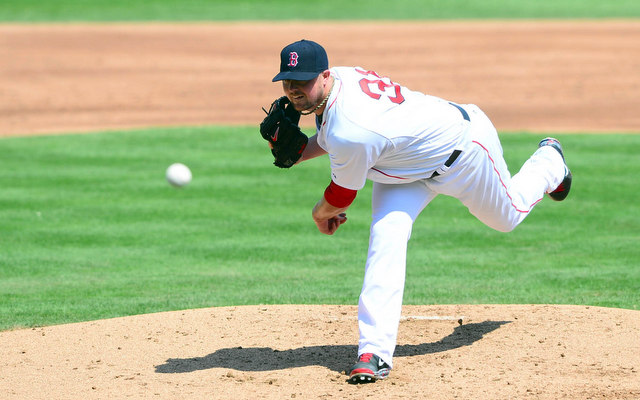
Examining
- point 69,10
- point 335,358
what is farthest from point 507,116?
point 69,10

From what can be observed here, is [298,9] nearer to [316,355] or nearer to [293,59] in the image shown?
[316,355]

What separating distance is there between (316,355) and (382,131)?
1.37m

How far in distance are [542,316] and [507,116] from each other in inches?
388

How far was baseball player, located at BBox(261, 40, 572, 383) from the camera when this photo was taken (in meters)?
4.76

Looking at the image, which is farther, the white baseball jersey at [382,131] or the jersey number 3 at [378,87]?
the jersey number 3 at [378,87]

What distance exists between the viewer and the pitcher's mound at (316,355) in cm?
471

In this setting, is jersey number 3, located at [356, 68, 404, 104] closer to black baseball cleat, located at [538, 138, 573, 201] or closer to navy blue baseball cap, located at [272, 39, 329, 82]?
navy blue baseball cap, located at [272, 39, 329, 82]

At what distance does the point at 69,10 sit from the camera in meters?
30.7

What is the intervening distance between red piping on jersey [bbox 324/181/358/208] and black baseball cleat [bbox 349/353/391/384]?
78 cm

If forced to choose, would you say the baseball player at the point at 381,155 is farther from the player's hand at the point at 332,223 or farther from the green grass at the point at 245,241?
the green grass at the point at 245,241

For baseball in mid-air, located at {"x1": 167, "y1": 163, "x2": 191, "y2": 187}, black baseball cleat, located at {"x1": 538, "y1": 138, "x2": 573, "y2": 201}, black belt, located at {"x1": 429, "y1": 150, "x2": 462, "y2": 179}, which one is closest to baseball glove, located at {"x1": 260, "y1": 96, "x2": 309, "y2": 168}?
black belt, located at {"x1": 429, "y1": 150, "x2": 462, "y2": 179}

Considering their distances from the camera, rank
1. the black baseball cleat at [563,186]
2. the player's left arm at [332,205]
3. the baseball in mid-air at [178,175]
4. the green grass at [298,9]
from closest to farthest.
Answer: the player's left arm at [332,205] < the black baseball cleat at [563,186] < the baseball in mid-air at [178,175] < the green grass at [298,9]

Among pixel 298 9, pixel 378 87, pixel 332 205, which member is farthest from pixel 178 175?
pixel 298 9

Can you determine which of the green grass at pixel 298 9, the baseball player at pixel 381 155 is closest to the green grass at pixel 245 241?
the baseball player at pixel 381 155
